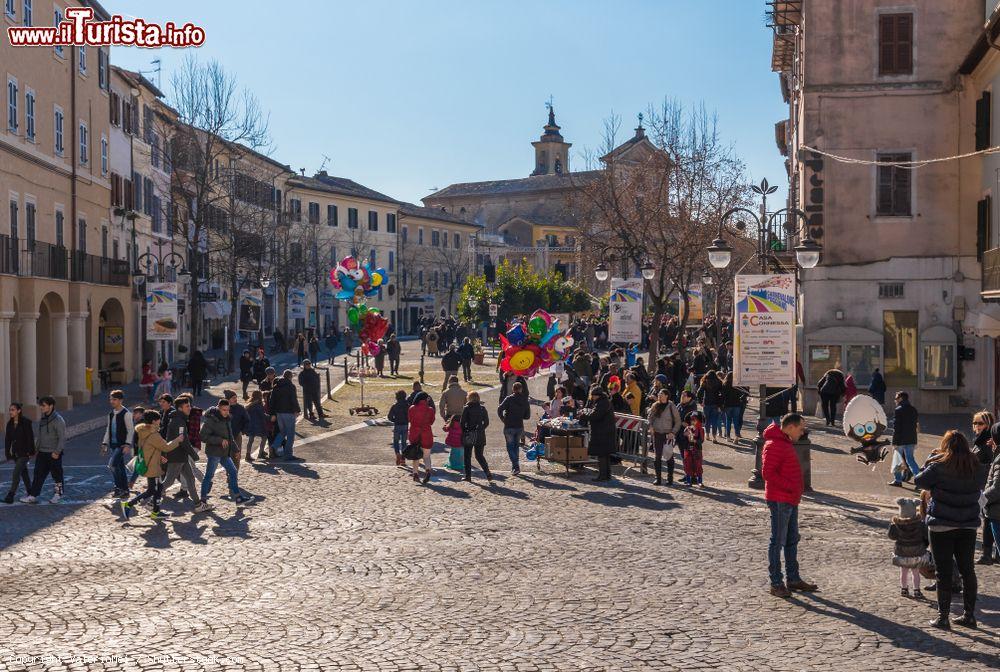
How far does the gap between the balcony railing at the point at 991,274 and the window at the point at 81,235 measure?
2706cm

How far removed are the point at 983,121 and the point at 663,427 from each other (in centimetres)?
1468

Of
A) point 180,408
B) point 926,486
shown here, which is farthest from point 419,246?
point 926,486

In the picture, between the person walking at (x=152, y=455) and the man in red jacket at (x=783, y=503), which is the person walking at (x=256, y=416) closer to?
the person walking at (x=152, y=455)

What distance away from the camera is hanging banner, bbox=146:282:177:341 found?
36656mm

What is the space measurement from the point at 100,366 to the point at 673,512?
32.2 meters

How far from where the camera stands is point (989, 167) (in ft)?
98.9

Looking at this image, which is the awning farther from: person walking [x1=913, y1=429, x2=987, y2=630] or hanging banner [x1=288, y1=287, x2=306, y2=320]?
person walking [x1=913, y1=429, x2=987, y2=630]

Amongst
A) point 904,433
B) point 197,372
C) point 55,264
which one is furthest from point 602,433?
point 197,372

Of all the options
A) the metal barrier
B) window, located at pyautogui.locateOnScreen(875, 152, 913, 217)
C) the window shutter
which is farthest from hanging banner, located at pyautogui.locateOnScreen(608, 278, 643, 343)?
the metal barrier

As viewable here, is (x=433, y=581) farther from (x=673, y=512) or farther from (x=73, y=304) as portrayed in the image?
(x=73, y=304)

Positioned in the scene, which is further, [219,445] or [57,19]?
[57,19]

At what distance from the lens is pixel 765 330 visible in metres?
19.1

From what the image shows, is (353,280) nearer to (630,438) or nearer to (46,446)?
(630,438)

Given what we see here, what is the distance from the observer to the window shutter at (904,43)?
107 feet
